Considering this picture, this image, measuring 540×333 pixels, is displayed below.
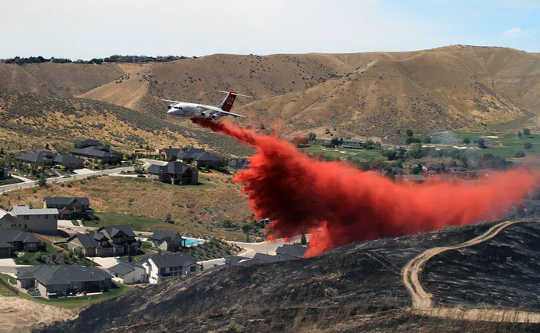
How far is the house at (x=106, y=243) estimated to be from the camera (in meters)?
94.1

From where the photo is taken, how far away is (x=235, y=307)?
2162 inches

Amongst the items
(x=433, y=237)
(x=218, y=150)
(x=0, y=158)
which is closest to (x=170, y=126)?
(x=218, y=150)

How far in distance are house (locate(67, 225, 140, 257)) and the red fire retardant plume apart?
1011 inches

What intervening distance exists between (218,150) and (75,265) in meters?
97.3

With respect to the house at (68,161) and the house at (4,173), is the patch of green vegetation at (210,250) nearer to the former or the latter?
the house at (4,173)

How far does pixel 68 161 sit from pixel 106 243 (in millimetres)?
42881

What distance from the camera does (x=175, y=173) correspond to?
132750mm

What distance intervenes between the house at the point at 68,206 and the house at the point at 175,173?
82.2 ft

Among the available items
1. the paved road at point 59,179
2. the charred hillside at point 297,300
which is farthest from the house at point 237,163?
the charred hillside at point 297,300

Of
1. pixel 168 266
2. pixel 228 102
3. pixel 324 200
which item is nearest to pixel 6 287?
pixel 168 266

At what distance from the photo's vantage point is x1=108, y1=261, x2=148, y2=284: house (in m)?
86.0

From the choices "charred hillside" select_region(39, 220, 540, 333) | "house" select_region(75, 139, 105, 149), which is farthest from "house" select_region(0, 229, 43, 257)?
"house" select_region(75, 139, 105, 149)

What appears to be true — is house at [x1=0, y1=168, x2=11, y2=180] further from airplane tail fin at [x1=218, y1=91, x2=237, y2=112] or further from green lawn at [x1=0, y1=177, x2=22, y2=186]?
airplane tail fin at [x1=218, y1=91, x2=237, y2=112]

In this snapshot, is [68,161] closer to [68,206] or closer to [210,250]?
[68,206]
